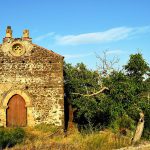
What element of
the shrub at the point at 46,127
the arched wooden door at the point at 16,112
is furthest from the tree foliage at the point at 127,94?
the arched wooden door at the point at 16,112

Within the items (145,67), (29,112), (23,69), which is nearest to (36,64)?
(23,69)

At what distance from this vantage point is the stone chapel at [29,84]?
863 inches

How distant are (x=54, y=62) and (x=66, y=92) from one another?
12.2ft

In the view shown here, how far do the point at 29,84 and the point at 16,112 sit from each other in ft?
6.45

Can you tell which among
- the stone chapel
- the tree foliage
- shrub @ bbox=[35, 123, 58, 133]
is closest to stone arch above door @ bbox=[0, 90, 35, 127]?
the stone chapel

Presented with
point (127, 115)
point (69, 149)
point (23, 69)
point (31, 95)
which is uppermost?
point (23, 69)

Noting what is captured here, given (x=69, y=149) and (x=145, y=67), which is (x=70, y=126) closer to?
(x=145, y=67)

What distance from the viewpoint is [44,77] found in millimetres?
22203

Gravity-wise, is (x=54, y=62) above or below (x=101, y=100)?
above

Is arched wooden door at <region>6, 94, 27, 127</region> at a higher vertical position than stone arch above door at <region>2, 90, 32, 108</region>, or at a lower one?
lower

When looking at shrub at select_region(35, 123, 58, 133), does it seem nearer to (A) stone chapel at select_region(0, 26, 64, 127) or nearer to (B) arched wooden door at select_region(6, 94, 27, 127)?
(A) stone chapel at select_region(0, 26, 64, 127)

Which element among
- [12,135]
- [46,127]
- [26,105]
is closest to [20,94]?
[26,105]

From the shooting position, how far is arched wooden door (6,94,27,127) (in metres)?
21.8

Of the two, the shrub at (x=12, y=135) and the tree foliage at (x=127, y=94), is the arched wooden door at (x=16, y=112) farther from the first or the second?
the tree foliage at (x=127, y=94)
